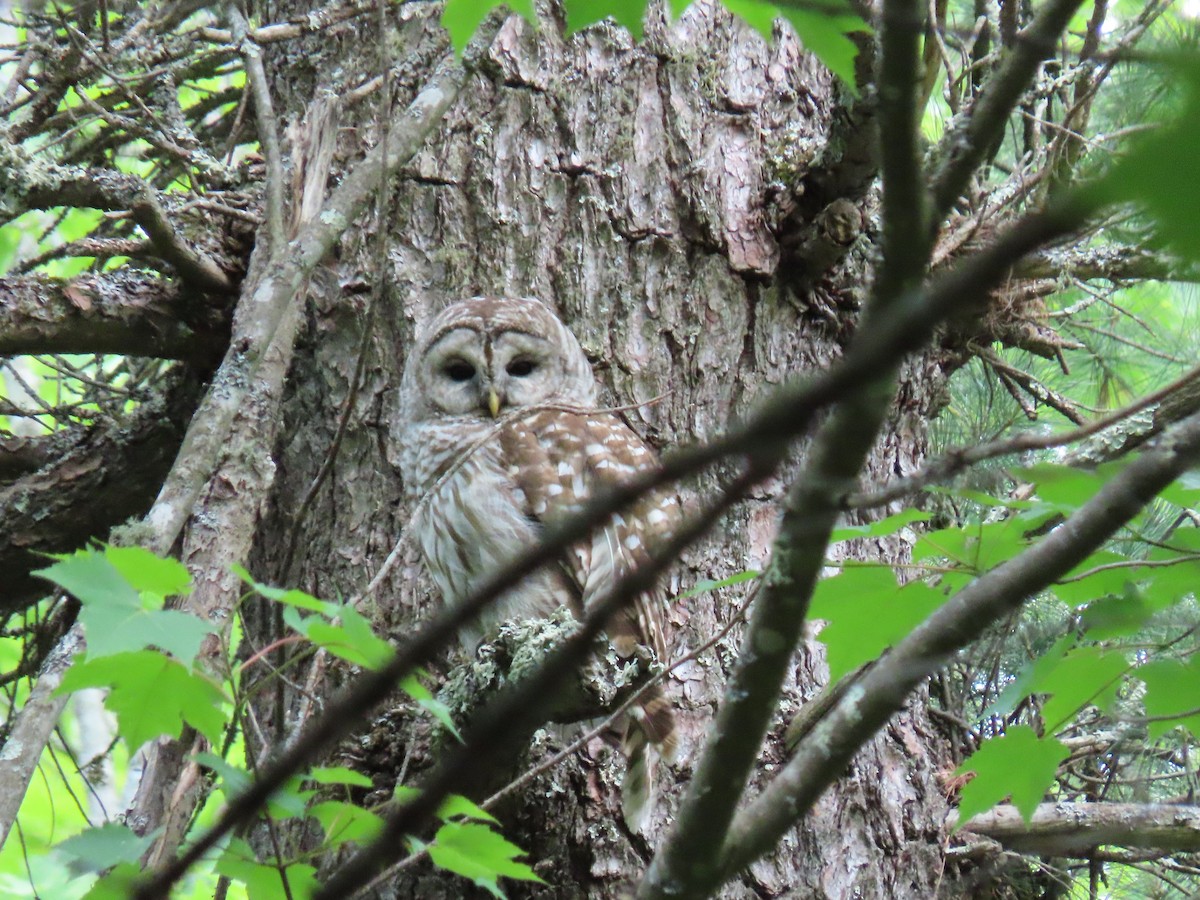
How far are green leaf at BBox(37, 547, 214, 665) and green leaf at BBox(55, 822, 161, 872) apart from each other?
1.04 feet

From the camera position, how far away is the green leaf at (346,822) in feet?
5.44

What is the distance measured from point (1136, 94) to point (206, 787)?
1.99 meters

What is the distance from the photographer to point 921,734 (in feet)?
9.90

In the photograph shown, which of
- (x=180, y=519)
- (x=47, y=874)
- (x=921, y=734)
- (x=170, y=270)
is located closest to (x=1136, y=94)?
(x=180, y=519)

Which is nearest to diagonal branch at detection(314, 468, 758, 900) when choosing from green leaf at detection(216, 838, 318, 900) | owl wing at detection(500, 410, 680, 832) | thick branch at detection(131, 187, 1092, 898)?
thick branch at detection(131, 187, 1092, 898)

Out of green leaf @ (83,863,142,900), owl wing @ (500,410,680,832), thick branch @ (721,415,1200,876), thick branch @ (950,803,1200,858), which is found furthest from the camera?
owl wing @ (500,410,680,832)

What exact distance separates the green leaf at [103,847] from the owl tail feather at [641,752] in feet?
4.16

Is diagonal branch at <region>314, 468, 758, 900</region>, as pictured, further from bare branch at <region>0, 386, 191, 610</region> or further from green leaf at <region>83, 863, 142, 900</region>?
bare branch at <region>0, 386, 191, 610</region>

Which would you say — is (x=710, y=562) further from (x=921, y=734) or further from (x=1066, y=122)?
(x=1066, y=122)

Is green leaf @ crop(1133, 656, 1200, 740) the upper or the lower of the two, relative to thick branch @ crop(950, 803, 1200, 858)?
lower

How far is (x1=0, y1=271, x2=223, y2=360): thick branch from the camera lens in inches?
119

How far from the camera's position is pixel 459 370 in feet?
12.4

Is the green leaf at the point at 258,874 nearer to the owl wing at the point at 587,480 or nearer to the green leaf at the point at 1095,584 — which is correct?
the green leaf at the point at 1095,584

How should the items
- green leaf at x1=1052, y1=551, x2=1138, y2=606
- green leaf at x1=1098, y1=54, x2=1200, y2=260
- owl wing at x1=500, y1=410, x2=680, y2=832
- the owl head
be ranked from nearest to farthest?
green leaf at x1=1098, y1=54, x2=1200, y2=260 → green leaf at x1=1052, y1=551, x2=1138, y2=606 → owl wing at x1=500, y1=410, x2=680, y2=832 → the owl head
